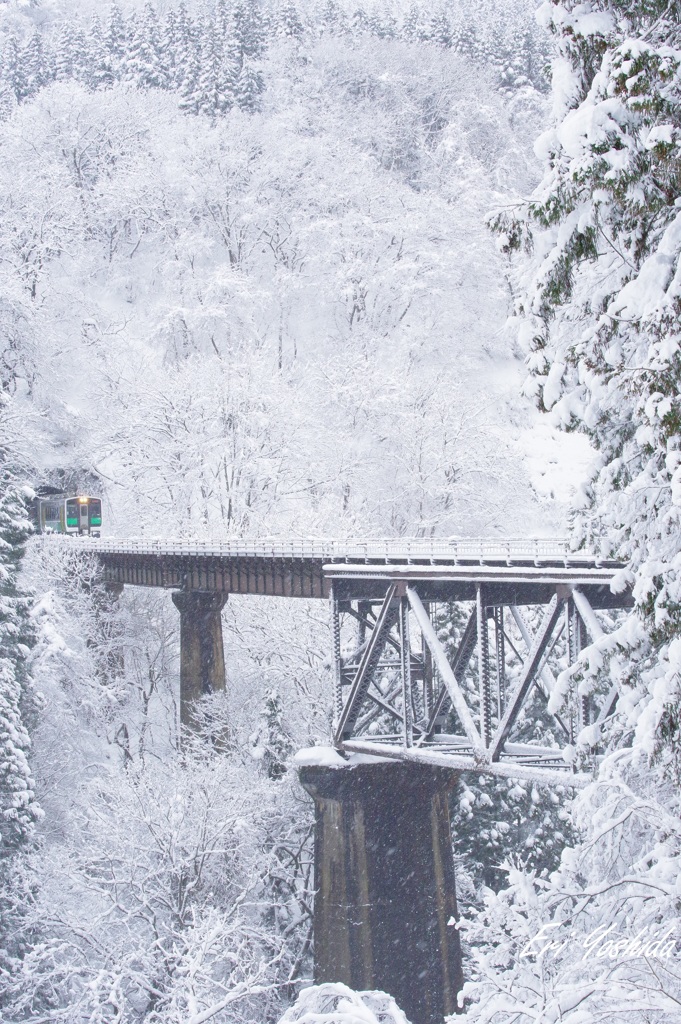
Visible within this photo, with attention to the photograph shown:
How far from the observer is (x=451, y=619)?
30.0 m

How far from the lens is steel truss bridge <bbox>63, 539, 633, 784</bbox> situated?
17688 mm

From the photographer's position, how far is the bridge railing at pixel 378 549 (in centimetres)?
1942

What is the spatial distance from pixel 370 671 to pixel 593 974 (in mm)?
14563

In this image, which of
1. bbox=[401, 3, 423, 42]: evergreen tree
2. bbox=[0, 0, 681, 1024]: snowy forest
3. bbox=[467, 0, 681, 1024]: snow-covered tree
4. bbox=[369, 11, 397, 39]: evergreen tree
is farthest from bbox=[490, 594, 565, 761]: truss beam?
bbox=[369, 11, 397, 39]: evergreen tree

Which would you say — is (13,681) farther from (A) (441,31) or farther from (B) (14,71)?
(A) (441,31)

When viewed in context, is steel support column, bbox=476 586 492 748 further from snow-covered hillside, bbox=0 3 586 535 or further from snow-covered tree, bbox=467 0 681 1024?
snow-covered hillside, bbox=0 3 586 535

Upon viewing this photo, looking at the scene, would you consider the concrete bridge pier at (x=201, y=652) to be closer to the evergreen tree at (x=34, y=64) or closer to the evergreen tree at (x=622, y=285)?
the evergreen tree at (x=622, y=285)

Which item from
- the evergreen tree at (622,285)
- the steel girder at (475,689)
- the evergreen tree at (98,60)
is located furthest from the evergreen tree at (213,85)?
the evergreen tree at (622,285)

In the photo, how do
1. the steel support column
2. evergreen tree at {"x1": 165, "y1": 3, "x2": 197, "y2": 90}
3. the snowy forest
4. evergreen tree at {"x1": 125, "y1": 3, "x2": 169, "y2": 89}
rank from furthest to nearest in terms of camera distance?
evergreen tree at {"x1": 125, "y1": 3, "x2": 169, "y2": 89} < evergreen tree at {"x1": 165, "y1": 3, "x2": 197, "y2": 90} < the steel support column < the snowy forest

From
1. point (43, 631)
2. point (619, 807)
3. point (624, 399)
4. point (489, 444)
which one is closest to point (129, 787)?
point (43, 631)

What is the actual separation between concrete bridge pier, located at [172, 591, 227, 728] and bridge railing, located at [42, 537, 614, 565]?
2.20 m

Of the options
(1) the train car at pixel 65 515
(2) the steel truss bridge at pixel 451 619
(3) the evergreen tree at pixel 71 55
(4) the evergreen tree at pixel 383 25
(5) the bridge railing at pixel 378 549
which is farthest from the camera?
(4) the evergreen tree at pixel 383 25

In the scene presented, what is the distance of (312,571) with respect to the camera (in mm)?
28203

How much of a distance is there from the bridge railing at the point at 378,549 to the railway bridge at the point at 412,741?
7cm
